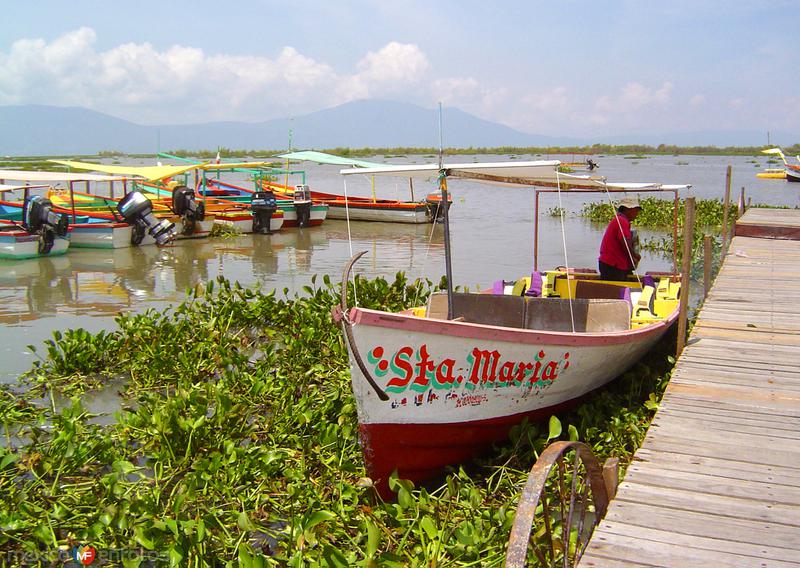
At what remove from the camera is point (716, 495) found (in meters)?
3.87

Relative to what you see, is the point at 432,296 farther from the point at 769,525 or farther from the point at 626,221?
the point at 769,525

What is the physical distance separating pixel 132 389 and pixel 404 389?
3.46 m

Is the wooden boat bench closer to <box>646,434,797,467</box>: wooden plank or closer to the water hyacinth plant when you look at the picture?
the water hyacinth plant

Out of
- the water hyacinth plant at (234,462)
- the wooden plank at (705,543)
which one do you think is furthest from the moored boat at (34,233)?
the wooden plank at (705,543)

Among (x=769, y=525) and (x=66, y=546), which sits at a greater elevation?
(x=769, y=525)

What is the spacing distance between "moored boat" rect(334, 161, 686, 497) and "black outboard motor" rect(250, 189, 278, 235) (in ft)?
49.3

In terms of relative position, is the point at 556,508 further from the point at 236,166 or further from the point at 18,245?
→ the point at 236,166

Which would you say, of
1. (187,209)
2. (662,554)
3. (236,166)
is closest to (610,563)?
(662,554)

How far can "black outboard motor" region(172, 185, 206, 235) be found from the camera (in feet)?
65.8

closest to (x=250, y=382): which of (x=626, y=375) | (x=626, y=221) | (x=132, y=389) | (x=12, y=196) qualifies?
(x=132, y=389)

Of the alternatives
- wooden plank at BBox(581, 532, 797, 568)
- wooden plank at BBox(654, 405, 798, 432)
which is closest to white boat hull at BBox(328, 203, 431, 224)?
wooden plank at BBox(654, 405, 798, 432)

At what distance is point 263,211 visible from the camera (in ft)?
70.0

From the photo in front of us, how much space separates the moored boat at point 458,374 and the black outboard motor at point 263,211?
592 inches

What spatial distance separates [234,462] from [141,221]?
566 inches
